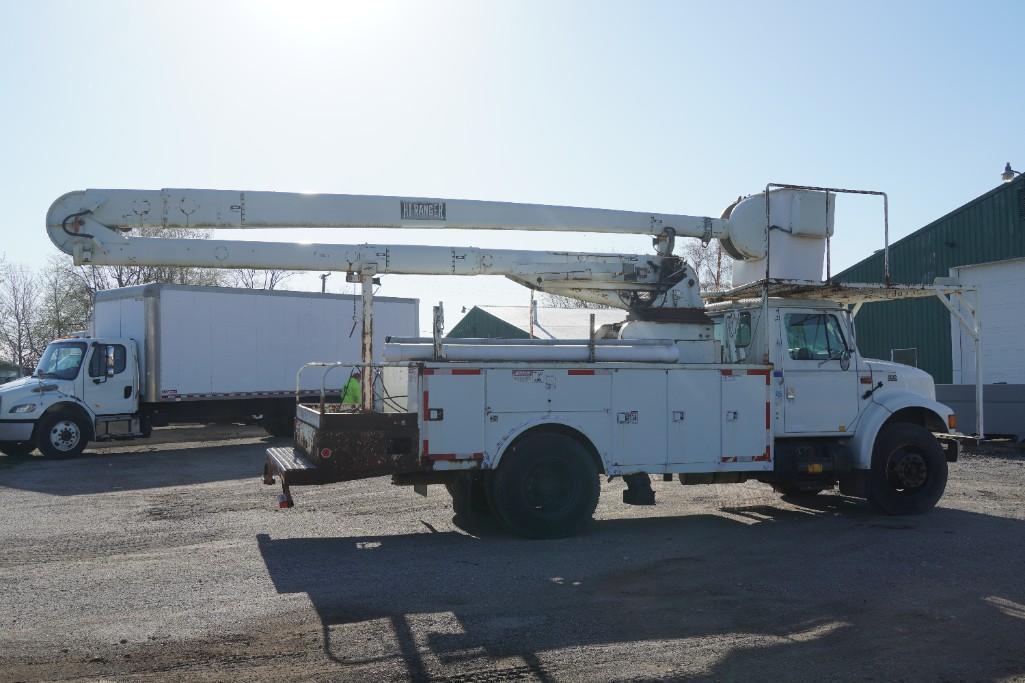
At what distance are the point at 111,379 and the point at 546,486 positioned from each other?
1288 centimetres

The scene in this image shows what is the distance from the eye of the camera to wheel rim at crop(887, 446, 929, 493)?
10594 mm

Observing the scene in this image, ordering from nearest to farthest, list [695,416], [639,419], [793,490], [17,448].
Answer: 1. [639,419]
2. [695,416]
3. [793,490]
4. [17,448]

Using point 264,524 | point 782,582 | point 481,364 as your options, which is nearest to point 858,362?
point 782,582

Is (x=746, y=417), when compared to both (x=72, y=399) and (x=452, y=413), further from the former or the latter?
(x=72, y=399)

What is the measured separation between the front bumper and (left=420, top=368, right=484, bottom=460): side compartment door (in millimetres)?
12341

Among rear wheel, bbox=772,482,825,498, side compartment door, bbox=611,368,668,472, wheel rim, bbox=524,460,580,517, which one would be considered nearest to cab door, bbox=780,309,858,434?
rear wheel, bbox=772,482,825,498

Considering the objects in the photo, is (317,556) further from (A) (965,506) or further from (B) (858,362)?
(A) (965,506)

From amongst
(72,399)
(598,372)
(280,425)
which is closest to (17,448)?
(72,399)

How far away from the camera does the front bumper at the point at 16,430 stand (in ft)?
56.9

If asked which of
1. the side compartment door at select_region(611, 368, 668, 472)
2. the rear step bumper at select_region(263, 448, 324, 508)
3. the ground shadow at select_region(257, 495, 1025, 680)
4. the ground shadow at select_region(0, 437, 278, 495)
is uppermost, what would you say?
the side compartment door at select_region(611, 368, 668, 472)

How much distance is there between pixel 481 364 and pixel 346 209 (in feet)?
7.77

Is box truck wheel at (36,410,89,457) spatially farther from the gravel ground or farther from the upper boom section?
the upper boom section

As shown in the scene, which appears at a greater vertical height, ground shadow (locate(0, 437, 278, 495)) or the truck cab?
the truck cab

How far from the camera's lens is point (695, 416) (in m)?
9.72
